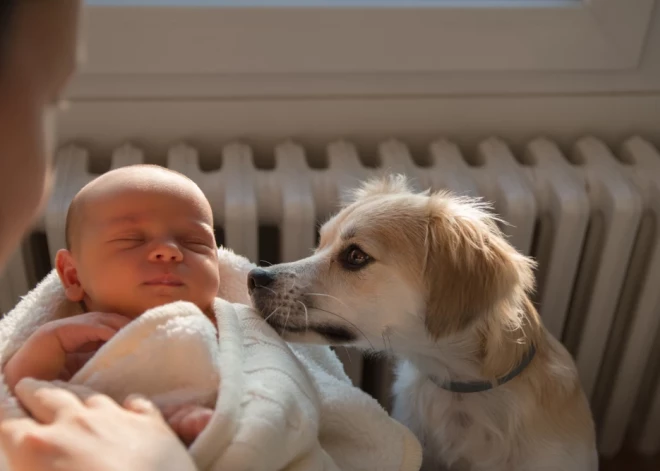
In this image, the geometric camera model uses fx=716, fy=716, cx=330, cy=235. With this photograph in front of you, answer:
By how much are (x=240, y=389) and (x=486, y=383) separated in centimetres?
41

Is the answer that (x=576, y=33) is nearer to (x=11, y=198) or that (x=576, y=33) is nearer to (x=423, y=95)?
(x=423, y=95)

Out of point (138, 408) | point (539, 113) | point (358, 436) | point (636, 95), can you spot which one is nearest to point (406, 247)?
point (358, 436)

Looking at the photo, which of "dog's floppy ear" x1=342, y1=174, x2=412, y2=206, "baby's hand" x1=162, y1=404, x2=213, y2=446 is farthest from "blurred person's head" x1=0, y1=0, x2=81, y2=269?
"dog's floppy ear" x1=342, y1=174, x2=412, y2=206

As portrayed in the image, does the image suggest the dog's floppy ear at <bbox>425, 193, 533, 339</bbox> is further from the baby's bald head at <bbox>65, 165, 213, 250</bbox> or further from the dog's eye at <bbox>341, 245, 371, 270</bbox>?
the baby's bald head at <bbox>65, 165, 213, 250</bbox>

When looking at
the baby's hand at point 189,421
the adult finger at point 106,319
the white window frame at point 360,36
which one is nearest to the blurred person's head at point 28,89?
the baby's hand at point 189,421

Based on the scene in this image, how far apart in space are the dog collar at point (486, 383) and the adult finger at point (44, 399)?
55cm

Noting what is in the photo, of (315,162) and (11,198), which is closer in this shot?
(11,198)

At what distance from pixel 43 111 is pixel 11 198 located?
5 centimetres

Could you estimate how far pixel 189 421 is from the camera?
0.72 metres

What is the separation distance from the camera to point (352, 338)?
37.9 inches

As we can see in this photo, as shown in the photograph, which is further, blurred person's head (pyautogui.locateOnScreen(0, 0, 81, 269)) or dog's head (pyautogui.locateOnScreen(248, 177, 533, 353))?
dog's head (pyautogui.locateOnScreen(248, 177, 533, 353))

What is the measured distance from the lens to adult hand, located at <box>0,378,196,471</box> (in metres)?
0.58

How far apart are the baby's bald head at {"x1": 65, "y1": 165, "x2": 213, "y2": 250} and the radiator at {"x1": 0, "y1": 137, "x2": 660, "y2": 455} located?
0.21 metres

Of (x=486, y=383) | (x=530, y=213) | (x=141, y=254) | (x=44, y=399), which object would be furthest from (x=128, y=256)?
(x=530, y=213)
